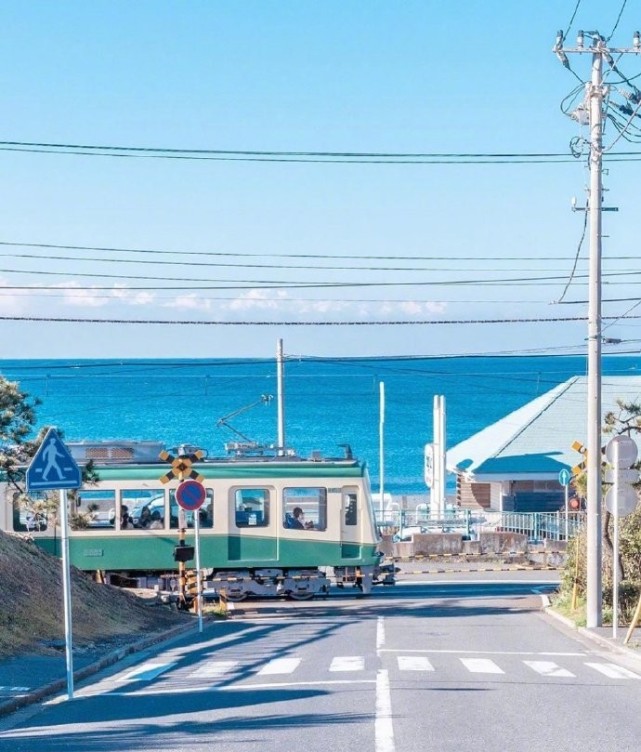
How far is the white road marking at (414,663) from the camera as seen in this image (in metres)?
14.3

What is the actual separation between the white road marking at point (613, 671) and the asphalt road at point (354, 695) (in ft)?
0.06

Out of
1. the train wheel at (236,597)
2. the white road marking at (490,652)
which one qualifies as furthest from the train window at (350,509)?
the white road marking at (490,652)

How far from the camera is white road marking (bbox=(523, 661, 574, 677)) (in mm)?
14000

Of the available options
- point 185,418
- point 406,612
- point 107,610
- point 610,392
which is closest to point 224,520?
point 406,612

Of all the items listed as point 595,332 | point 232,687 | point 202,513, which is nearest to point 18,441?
point 202,513

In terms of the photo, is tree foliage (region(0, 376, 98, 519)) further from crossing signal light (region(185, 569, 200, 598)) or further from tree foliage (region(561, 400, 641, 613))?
tree foliage (region(561, 400, 641, 613))

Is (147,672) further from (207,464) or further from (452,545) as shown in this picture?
(452,545)

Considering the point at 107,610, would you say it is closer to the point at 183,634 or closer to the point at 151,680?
the point at 183,634

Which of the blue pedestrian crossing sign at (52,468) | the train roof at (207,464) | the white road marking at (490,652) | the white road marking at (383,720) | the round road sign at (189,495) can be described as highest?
the blue pedestrian crossing sign at (52,468)

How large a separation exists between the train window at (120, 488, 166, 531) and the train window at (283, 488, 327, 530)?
2736mm

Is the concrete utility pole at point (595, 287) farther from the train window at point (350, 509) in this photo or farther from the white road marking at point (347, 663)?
the train window at point (350, 509)

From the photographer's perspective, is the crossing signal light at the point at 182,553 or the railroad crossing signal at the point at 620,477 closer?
the railroad crossing signal at the point at 620,477

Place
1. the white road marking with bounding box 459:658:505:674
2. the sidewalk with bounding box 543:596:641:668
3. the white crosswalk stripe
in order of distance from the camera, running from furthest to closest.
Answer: the sidewalk with bounding box 543:596:641:668 < the white road marking with bounding box 459:658:505:674 < the white crosswalk stripe

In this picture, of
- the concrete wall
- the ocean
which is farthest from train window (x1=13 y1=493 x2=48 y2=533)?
the ocean
